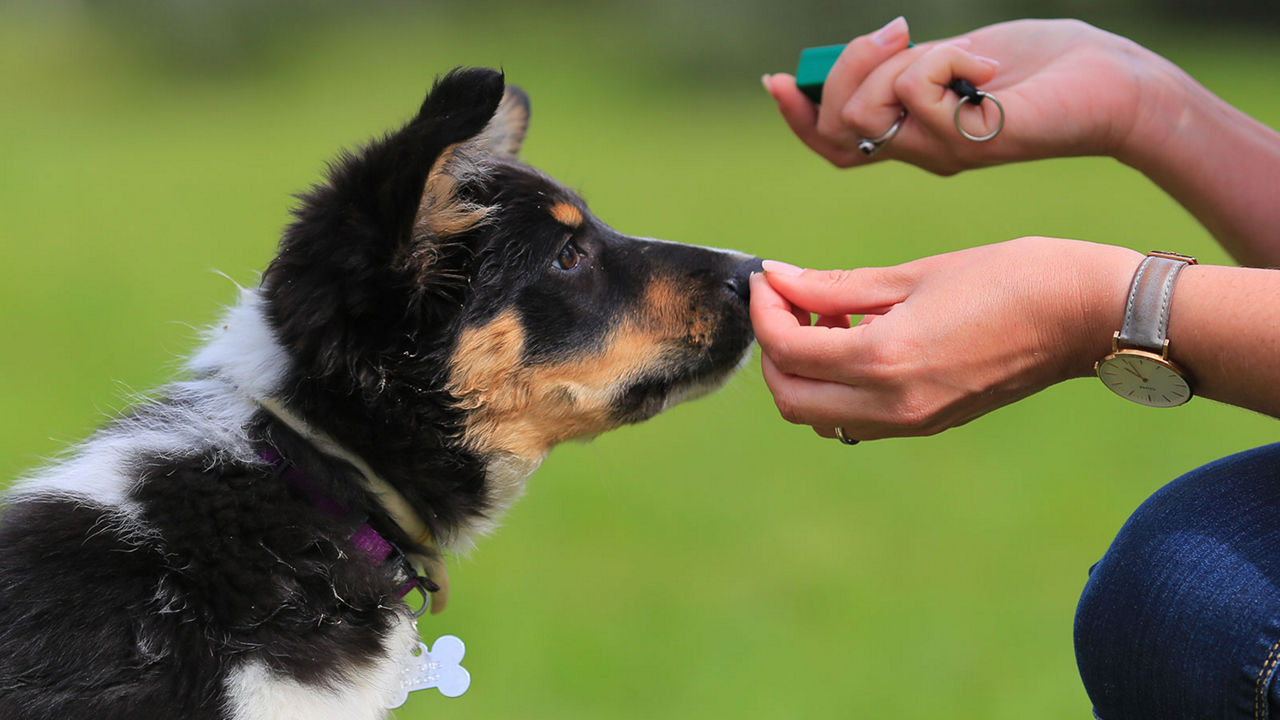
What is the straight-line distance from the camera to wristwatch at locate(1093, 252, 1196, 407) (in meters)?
→ 2.27

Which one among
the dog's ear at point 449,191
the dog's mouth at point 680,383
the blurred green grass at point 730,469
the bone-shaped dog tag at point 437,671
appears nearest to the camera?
the dog's ear at point 449,191

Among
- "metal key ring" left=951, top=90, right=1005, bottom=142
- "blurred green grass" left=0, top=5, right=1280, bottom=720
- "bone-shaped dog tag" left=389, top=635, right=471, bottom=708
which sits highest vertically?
"metal key ring" left=951, top=90, right=1005, bottom=142

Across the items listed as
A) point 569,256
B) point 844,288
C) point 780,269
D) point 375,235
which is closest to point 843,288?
point 844,288

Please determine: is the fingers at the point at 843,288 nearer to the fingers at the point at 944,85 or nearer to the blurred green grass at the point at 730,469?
the fingers at the point at 944,85

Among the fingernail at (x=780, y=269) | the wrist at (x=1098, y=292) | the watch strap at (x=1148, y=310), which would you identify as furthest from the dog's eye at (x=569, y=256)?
the watch strap at (x=1148, y=310)

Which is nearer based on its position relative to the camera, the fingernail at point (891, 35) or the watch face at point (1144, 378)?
the watch face at point (1144, 378)

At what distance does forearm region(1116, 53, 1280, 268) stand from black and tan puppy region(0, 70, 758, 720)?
134 cm

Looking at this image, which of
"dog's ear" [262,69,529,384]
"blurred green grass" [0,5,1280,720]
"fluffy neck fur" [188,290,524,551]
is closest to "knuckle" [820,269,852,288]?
"dog's ear" [262,69,529,384]

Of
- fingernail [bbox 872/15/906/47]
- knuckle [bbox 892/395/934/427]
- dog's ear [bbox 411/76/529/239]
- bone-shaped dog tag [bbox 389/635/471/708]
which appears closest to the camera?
knuckle [bbox 892/395/934/427]

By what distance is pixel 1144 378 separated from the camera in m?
2.36

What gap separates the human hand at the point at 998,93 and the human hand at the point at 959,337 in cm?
114

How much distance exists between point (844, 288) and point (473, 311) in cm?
105

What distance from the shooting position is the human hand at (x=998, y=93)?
348 cm

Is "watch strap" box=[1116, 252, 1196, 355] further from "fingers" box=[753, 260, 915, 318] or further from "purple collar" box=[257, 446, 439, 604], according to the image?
"purple collar" box=[257, 446, 439, 604]
